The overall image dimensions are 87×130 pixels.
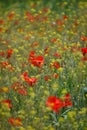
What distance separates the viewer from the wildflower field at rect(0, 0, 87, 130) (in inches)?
126

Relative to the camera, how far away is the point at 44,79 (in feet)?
12.7

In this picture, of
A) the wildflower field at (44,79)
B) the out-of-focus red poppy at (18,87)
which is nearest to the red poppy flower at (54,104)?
the wildflower field at (44,79)

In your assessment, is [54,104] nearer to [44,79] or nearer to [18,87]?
[18,87]

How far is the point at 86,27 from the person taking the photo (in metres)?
6.03

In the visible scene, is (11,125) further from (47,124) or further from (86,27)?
(86,27)

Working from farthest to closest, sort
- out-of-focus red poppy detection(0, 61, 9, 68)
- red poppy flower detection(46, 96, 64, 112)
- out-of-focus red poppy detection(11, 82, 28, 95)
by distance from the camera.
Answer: out-of-focus red poppy detection(0, 61, 9, 68)
out-of-focus red poppy detection(11, 82, 28, 95)
red poppy flower detection(46, 96, 64, 112)

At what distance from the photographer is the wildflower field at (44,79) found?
3197mm

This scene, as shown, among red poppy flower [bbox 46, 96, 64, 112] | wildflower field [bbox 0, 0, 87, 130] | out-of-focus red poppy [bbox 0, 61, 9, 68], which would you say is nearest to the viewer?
red poppy flower [bbox 46, 96, 64, 112]

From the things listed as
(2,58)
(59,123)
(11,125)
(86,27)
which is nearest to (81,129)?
(59,123)

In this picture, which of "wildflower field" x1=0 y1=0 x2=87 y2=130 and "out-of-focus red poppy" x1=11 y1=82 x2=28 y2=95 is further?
"out-of-focus red poppy" x1=11 y1=82 x2=28 y2=95

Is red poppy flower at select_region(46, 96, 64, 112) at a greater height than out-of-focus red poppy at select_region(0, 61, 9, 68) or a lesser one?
greater

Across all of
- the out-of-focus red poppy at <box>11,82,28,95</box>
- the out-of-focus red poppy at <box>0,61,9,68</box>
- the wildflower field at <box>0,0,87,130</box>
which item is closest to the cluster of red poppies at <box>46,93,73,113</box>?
the wildflower field at <box>0,0,87,130</box>

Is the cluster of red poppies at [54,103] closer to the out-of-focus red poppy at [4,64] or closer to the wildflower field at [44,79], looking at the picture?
the wildflower field at [44,79]

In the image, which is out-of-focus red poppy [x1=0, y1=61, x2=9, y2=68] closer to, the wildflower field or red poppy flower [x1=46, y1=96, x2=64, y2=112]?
the wildflower field
